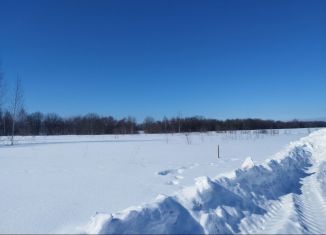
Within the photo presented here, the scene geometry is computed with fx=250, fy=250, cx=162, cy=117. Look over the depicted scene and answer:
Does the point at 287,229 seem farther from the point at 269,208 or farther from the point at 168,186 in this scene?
the point at 168,186

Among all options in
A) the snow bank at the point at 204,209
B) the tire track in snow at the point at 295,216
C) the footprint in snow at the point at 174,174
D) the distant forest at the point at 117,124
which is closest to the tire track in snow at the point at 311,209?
the tire track in snow at the point at 295,216

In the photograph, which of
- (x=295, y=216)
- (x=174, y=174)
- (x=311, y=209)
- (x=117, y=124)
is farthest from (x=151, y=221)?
(x=117, y=124)

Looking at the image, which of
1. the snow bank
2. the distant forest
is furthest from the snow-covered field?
the distant forest

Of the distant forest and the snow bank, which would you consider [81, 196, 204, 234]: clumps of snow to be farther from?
the distant forest

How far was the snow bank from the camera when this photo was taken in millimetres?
3172

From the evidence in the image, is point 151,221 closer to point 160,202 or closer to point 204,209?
point 160,202

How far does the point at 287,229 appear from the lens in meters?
3.62

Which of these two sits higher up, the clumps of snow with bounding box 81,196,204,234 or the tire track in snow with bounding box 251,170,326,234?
the clumps of snow with bounding box 81,196,204,234

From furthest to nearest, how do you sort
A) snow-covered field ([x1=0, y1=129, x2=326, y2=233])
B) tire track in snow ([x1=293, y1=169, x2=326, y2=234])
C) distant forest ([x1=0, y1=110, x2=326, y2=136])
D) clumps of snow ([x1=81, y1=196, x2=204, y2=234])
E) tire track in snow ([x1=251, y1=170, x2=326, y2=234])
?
distant forest ([x1=0, y1=110, x2=326, y2=136]), tire track in snow ([x1=293, y1=169, x2=326, y2=234]), tire track in snow ([x1=251, y1=170, x2=326, y2=234]), snow-covered field ([x1=0, y1=129, x2=326, y2=233]), clumps of snow ([x1=81, y1=196, x2=204, y2=234])

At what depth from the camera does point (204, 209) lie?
156 inches

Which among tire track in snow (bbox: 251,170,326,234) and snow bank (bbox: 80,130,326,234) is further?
tire track in snow (bbox: 251,170,326,234)

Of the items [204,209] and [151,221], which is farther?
[204,209]

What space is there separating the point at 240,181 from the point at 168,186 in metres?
1.66

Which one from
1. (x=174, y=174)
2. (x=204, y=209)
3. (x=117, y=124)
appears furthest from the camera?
(x=117, y=124)
